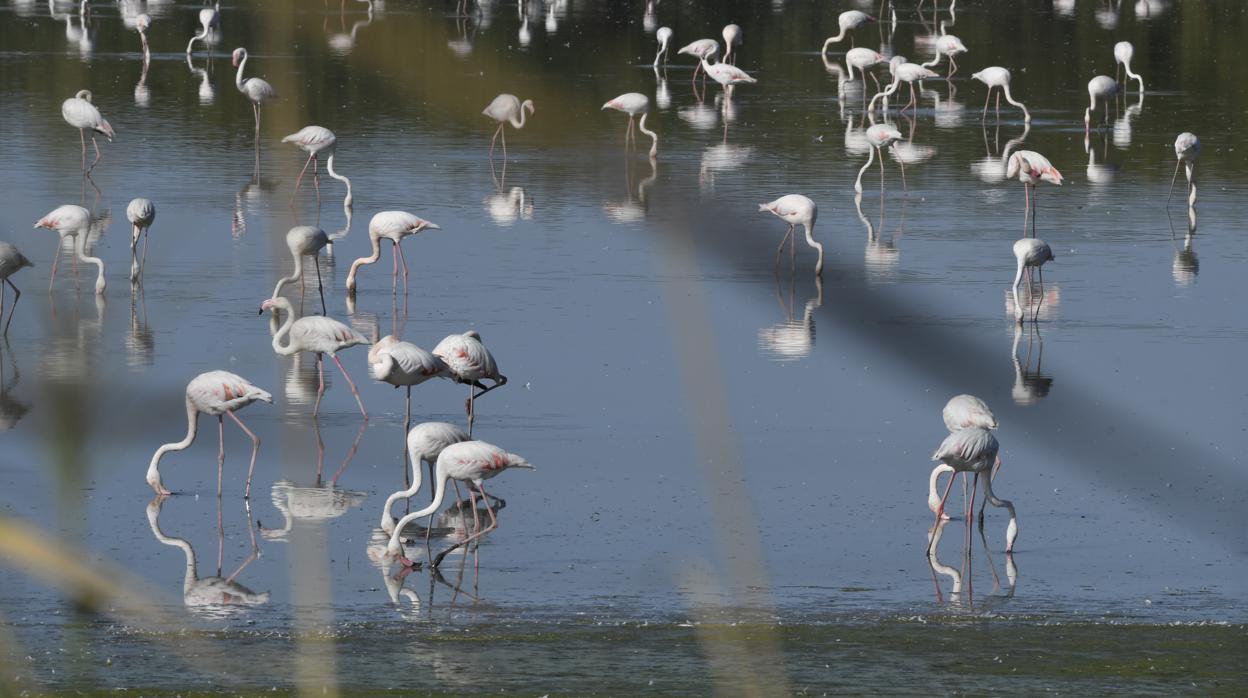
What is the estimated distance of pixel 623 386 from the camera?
11781mm

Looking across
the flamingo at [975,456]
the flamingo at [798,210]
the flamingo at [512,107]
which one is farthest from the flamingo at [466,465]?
the flamingo at [798,210]

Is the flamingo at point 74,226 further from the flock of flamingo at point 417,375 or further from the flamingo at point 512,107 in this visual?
the flamingo at point 512,107

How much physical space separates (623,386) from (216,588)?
454 cm

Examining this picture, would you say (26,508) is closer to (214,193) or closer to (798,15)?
(214,193)

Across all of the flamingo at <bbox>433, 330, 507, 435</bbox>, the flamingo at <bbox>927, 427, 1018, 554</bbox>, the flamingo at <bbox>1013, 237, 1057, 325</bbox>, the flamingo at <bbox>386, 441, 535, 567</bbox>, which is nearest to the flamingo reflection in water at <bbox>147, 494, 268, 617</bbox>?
the flamingo at <bbox>386, 441, 535, 567</bbox>

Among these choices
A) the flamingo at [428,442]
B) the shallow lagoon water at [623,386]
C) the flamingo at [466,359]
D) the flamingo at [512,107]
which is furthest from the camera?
the flamingo at [466,359]

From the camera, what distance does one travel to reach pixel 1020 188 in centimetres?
Result: 1989

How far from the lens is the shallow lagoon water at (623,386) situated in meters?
1.38

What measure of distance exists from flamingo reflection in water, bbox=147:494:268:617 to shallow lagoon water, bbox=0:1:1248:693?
5cm

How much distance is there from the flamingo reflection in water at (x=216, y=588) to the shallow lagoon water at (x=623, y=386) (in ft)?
0.17

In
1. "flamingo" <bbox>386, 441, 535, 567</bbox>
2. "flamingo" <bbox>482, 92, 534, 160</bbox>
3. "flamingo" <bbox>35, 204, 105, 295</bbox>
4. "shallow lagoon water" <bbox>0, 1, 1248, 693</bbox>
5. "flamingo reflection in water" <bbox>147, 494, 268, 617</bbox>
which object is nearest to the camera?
"flamingo" <bbox>482, 92, 534, 160</bbox>

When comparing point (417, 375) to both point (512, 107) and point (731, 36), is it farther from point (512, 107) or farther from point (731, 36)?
point (731, 36)

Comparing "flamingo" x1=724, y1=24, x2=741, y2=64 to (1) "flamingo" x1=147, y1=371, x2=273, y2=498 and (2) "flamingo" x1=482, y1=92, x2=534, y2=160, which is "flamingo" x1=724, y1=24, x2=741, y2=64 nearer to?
(1) "flamingo" x1=147, y1=371, x2=273, y2=498

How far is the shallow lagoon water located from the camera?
1377 mm
